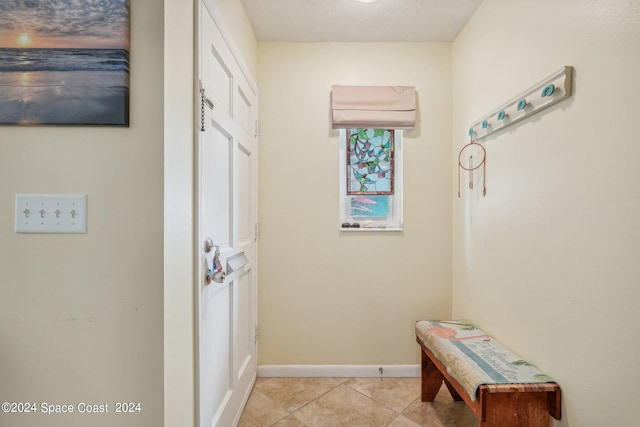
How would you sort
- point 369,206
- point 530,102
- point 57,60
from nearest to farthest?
point 57,60
point 530,102
point 369,206

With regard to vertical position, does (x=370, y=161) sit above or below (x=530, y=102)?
below

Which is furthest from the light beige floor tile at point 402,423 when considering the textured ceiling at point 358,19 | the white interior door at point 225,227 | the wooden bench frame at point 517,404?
the textured ceiling at point 358,19

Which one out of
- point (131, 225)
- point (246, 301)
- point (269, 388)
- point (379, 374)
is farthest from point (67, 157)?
point (379, 374)

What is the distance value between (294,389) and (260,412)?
29 cm


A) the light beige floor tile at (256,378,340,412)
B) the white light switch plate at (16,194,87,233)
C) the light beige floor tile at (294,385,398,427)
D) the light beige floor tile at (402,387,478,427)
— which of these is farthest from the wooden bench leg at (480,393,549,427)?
the white light switch plate at (16,194,87,233)

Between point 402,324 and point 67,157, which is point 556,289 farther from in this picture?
point 67,157

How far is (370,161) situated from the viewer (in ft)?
7.14

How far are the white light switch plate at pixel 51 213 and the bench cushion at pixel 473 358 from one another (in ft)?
5.07

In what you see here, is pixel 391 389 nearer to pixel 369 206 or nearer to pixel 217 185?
pixel 369 206

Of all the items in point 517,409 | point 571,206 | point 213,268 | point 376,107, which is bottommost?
point 517,409

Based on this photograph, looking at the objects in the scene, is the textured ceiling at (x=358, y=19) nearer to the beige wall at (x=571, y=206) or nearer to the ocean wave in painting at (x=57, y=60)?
the beige wall at (x=571, y=206)

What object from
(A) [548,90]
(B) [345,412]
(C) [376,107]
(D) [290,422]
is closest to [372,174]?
(C) [376,107]

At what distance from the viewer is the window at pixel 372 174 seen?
2.17m

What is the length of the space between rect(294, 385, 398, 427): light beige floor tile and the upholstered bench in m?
0.51
